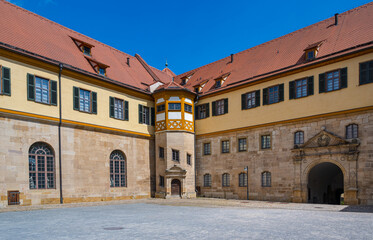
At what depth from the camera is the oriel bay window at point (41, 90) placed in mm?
20344

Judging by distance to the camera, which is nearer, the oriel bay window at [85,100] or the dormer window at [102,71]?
the oriel bay window at [85,100]

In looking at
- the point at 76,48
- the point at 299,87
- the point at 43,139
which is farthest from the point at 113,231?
the point at 76,48

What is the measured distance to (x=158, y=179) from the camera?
92.1 feet

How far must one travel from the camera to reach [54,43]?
2447cm

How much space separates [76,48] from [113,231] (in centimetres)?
1994

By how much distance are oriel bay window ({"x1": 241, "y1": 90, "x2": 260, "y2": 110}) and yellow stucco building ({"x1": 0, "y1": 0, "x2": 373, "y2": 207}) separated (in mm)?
86

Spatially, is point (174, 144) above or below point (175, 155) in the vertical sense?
above

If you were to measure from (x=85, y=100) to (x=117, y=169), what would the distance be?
620cm

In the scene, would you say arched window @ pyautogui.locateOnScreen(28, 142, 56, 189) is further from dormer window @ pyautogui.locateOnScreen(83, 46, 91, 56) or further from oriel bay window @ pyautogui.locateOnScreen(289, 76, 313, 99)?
oriel bay window @ pyautogui.locateOnScreen(289, 76, 313, 99)

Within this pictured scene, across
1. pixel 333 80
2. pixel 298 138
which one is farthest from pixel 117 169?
pixel 333 80

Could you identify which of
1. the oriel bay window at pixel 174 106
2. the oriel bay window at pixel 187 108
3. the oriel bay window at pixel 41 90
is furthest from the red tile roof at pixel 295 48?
the oriel bay window at pixel 41 90

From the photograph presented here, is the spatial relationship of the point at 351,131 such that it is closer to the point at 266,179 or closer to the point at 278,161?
the point at 278,161

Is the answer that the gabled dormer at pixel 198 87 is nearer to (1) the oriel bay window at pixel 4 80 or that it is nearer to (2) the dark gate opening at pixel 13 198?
(1) the oriel bay window at pixel 4 80

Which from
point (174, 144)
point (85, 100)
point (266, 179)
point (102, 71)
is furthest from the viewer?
point (174, 144)
